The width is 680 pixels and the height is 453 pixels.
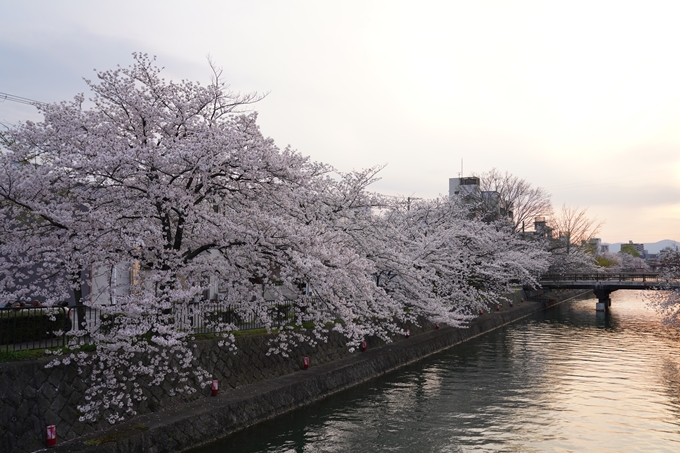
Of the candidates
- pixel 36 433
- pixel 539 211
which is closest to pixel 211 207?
pixel 36 433

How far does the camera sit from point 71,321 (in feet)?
59.0

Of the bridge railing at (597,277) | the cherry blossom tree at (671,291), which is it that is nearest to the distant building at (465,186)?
the bridge railing at (597,277)

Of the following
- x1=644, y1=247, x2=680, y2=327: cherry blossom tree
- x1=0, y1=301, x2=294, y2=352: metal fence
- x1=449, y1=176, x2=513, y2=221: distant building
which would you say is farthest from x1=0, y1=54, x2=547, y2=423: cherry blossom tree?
x1=449, y1=176, x2=513, y2=221: distant building

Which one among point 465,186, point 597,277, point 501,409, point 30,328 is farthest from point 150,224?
point 465,186

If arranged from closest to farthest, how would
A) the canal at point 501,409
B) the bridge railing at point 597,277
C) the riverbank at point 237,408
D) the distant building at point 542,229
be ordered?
the riverbank at point 237,408 < the canal at point 501,409 < the bridge railing at point 597,277 < the distant building at point 542,229

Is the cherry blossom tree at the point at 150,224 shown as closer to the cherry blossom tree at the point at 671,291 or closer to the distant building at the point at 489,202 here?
the cherry blossom tree at the point at 671,291

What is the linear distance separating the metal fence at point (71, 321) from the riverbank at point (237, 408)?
2152mm

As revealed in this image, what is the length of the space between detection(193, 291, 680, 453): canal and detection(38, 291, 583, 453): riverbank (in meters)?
0.41

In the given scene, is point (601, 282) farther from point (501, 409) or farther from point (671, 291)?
point (501, 409)

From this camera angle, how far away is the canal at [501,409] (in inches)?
598

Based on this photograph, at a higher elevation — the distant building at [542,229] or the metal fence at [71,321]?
the distant building at [542,229]

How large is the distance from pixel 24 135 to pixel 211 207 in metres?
5.44

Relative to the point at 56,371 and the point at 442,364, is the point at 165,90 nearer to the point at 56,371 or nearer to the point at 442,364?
the point at 56,371

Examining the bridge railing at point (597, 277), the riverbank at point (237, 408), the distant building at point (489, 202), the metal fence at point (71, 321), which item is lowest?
the riverbank at point (237, 408)
